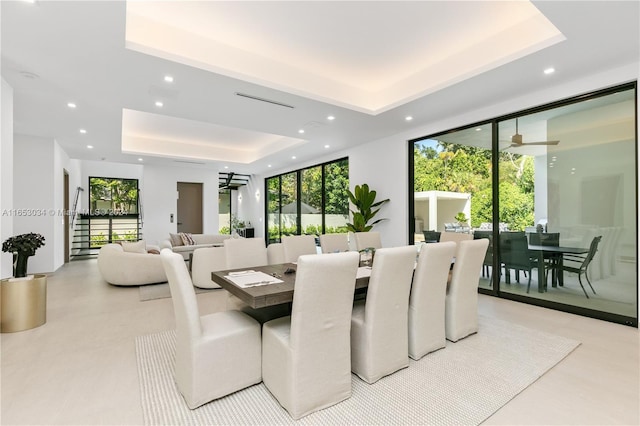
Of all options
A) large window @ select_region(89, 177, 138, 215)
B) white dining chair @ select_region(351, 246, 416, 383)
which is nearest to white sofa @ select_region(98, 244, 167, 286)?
white dining chair @ select_region(351, 246, 416, 383)

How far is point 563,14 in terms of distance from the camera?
243cm

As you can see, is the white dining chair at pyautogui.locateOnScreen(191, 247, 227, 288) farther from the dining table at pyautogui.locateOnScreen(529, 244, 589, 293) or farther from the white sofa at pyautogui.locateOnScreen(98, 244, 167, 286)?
the dining table at pyautogui.locateOnScreen(529, 244, 589, 293)

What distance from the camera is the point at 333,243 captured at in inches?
156

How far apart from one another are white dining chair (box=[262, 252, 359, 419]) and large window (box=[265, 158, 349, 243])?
540cm

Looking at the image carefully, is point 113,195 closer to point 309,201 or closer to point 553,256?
point 309,201

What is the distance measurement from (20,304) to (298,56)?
404 centimetres

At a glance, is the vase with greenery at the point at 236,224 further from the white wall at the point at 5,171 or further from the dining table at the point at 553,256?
the dining table at the point at 553,256

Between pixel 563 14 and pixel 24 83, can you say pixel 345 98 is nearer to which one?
pixel 563 14

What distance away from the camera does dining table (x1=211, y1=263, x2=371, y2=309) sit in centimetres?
195

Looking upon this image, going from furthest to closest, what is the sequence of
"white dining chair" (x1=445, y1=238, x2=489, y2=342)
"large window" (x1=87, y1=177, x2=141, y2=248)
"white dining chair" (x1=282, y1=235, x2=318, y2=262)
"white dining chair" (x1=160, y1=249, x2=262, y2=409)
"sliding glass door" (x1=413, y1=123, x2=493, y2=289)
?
"large window" (x1=87, y1=177, x2=141, y2=248), "sliding glass door" (x1=413, y1=123, x2=493, y2=289), "white dining chair" (x1=282, y1=235, x2=318, y2=262), "white dining chair" (x1=445, y1=238, x2=489, y2=342), "white dining chair" (x1=160, y1=249, x2=262, y2=409)

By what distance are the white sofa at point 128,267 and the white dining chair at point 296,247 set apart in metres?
2.73

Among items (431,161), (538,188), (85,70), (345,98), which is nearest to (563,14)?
(538,188)

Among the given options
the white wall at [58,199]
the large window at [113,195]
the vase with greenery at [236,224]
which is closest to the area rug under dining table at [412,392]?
the white wall at [58,199]

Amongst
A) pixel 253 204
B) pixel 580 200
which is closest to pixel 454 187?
pixel 580 200
